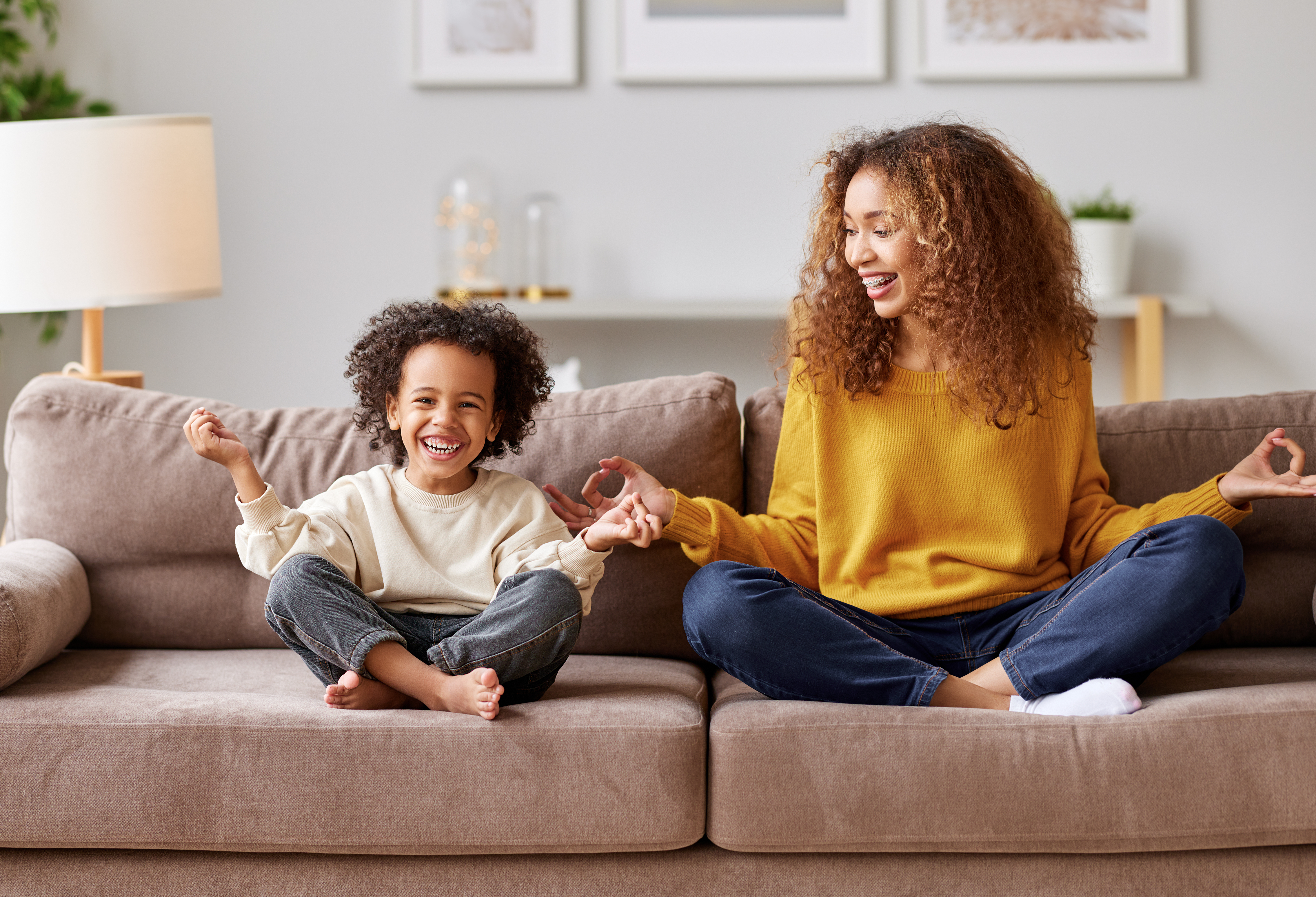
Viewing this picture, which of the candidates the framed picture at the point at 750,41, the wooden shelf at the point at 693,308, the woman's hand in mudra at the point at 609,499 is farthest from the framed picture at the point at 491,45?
the woman's hand in mudra at the point at 609,499

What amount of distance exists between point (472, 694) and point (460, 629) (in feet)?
0.38

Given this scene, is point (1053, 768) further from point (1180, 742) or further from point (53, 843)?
point (53, 843)

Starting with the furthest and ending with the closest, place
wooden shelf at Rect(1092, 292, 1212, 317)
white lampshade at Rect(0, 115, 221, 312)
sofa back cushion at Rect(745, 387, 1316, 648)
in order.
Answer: wooden shelf at Rect(1092, 292, 1212, 317) < white lampshade at Rect(0, 115, 221, 312) < sofa back cushion at Rect(745, 387, 1316, 648)

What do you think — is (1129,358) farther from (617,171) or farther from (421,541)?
(421,541)

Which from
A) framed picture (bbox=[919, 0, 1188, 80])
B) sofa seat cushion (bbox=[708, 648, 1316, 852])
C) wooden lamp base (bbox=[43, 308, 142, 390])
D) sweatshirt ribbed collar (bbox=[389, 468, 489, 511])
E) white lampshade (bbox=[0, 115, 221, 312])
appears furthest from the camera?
framed picture (bbox=[919, 0, 1188, 80])

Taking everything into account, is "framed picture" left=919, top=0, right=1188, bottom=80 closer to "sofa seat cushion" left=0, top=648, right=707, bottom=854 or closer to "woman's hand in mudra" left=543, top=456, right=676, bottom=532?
"woman's hand in mudra" left=543, top=456, right=676, bottom=532

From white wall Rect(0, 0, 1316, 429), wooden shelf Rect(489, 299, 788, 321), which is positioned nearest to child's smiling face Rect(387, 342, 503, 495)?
wooden shelf Rect(489, 299, 788, 321)

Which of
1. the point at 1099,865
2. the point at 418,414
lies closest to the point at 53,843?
the point at 418,414

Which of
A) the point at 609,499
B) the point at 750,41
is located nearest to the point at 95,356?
the point at 609,499

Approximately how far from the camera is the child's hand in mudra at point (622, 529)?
139 cm

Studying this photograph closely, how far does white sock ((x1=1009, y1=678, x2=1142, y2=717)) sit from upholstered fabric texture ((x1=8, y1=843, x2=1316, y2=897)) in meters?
0.15

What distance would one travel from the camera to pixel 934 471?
1.55 meters

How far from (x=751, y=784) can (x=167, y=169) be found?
4.46ft

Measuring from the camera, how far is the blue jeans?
1.34 m
